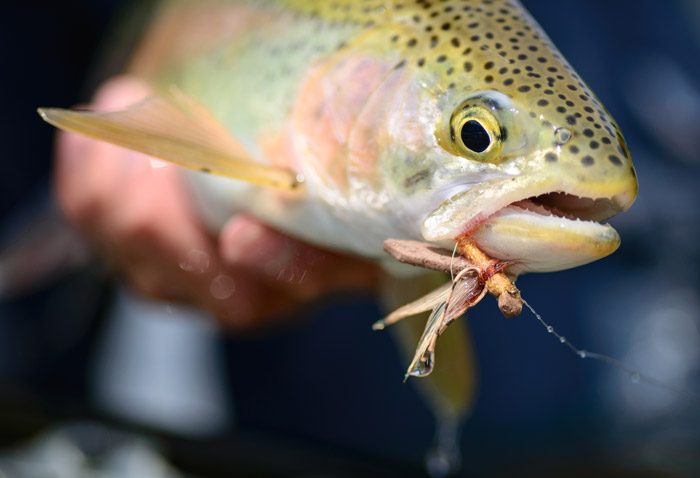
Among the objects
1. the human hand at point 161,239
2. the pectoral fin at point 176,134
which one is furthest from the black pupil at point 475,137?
the human hand at point 161,239

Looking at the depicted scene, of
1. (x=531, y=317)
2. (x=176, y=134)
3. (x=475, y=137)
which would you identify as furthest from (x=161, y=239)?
(x=531, y=317)

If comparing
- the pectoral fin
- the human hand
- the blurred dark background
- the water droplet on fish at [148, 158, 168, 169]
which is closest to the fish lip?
the pectoral fin

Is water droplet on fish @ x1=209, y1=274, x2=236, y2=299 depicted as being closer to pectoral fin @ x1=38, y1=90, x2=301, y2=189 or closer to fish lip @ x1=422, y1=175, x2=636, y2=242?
pectoral fin @ x1=38, y1=90, x2=301, y2=189

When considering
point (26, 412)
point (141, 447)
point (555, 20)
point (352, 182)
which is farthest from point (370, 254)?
point (555, 20)

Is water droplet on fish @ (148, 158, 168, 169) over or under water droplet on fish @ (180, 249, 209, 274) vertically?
over

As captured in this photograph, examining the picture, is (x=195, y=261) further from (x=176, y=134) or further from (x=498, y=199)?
(x=498, y=199)

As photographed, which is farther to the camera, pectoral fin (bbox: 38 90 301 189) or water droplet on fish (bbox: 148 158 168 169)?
water droplet on fish (bbox: 148 158 168 169)

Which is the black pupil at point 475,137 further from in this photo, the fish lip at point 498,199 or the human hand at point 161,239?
the human hand at point 161,239
